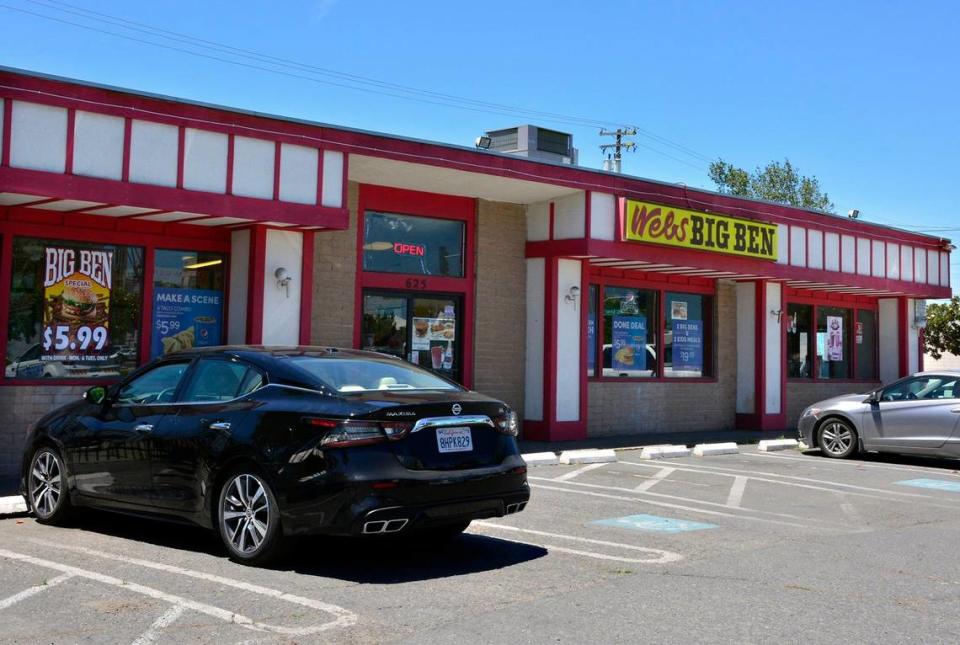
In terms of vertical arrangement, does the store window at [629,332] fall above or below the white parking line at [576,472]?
above

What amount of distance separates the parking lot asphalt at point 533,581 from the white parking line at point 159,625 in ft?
0.04

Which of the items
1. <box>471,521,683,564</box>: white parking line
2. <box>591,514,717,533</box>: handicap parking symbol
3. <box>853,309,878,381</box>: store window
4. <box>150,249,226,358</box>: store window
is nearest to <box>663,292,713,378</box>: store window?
<box>853,309,878,381</box>: store window

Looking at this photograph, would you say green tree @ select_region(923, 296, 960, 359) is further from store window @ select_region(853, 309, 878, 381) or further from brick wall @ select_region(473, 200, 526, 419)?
brick wall @ select_region(473, 200, 526, 419)

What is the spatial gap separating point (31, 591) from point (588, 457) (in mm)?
8812

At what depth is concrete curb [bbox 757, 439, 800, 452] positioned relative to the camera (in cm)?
1631

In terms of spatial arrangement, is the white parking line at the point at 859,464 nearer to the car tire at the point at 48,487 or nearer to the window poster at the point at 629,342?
the window poster at the point at 629,342

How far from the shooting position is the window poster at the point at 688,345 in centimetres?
1933

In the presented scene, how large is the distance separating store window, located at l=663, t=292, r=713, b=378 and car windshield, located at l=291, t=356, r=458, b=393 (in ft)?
39.8

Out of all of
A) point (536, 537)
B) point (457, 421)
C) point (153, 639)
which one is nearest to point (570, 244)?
point (536, 537)

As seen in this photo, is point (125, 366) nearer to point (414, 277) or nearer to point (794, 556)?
point (414, 277)

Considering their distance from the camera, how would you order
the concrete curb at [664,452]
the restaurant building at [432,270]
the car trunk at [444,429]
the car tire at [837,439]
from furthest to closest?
the car tire at [837,439], the concrete curb at [664,452], the restaurant building at [432,270], the car trunk at [444,429]

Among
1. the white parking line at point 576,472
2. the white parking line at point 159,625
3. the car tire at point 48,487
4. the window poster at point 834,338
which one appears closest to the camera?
the white parking line at point 159,625

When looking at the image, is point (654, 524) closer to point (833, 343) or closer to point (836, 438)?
point (836, 438)

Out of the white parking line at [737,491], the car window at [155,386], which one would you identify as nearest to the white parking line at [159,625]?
the car window at [155,386]
